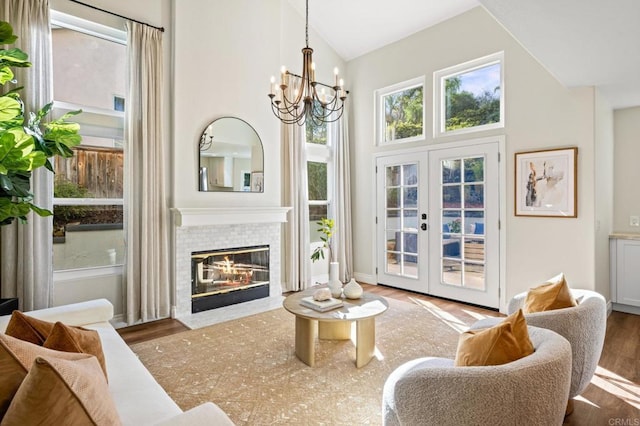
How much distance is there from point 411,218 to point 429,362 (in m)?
3.47

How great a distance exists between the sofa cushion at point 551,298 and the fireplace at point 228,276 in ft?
10.8

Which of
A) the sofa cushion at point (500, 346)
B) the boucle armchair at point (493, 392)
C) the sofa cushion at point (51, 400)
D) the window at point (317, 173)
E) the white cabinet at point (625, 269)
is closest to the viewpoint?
the sofa cushion at point (51, 400)

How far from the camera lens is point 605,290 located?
12.9 feet

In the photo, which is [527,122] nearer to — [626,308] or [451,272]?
[451,272]

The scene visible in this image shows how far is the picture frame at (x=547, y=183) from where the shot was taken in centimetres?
366

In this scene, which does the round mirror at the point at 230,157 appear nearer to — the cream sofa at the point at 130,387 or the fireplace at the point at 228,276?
the fireplace at the point at 228,276

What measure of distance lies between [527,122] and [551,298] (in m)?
2.53

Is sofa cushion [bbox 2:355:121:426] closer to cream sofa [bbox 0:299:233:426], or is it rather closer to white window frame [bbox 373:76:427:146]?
cream sofa [bbox 0:299:233:426]

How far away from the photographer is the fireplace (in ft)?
13.9

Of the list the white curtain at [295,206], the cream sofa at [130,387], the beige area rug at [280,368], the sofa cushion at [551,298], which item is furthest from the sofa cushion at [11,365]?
the white curtain at [295,206]

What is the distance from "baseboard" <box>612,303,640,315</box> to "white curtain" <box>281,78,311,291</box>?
12.7 feet

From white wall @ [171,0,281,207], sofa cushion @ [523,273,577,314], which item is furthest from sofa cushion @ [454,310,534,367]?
white wall @ [171,0,281,207]

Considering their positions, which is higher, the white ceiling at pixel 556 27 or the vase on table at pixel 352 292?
the white ceiling at pixel 556 27

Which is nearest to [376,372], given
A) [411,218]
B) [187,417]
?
[187,417]
